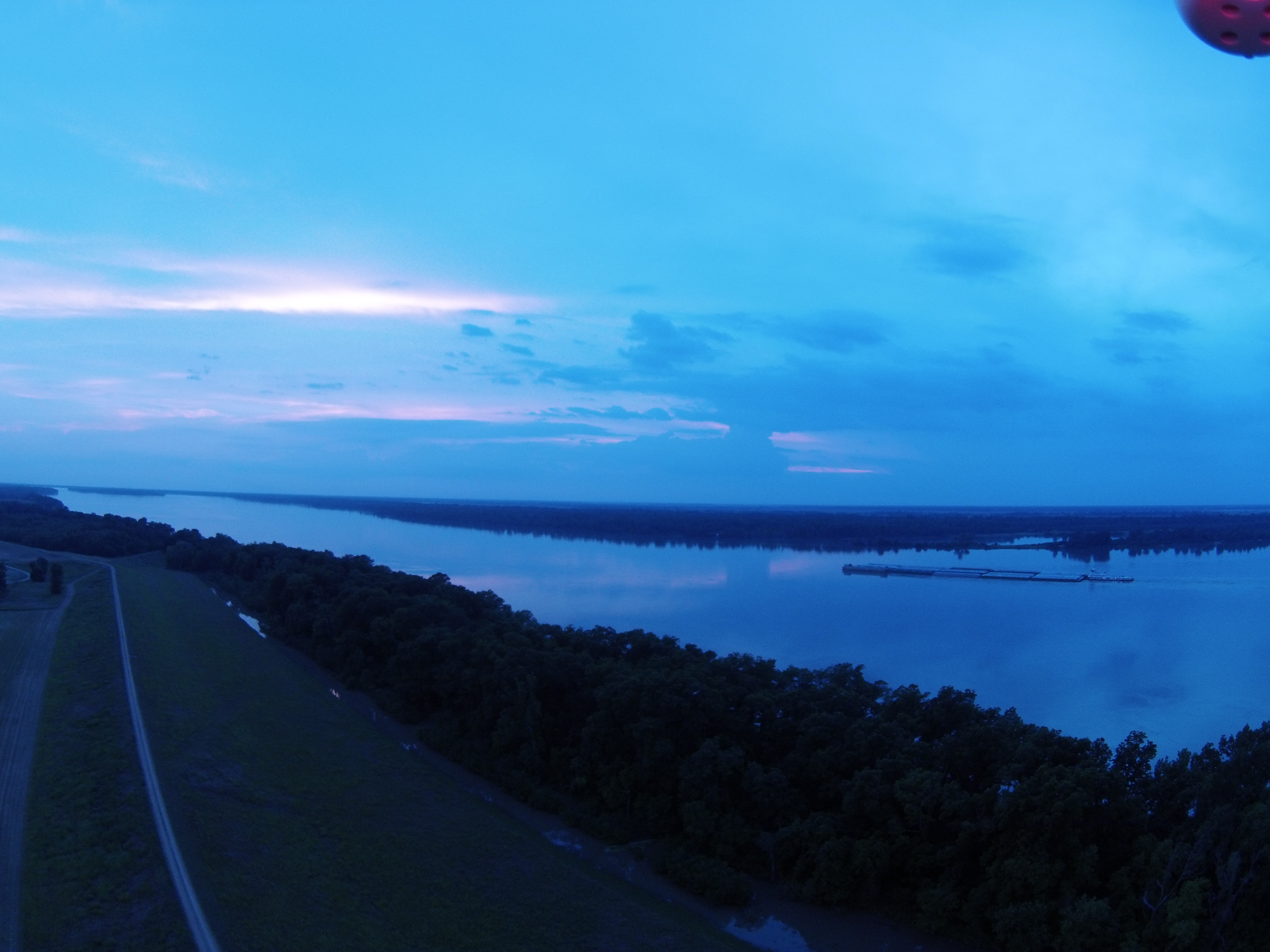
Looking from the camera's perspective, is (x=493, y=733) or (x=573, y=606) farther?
(x=573, y=606)

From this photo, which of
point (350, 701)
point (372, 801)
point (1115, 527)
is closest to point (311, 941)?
point (372, 801)

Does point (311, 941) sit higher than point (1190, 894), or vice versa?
point (1190, 894)

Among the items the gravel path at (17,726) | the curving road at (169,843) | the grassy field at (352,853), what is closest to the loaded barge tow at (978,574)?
the grassy field at (352,853)

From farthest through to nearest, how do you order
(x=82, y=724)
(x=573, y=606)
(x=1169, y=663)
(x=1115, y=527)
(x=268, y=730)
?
1. (x=1115, y=527)
2. (x=573, y=606)
3. (x=1169, y=663)
4. (x=268, y=730)
5. (x=82, y=724)

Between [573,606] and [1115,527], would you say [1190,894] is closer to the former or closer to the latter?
[573,606]

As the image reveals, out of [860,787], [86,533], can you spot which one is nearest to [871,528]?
[86,533]

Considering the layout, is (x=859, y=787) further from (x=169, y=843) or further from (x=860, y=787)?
(x=169, y=843)

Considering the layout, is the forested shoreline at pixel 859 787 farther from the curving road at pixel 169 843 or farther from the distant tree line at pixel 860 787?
the curving road at pixel 169 843

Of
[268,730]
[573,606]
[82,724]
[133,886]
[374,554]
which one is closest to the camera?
[133,886]
